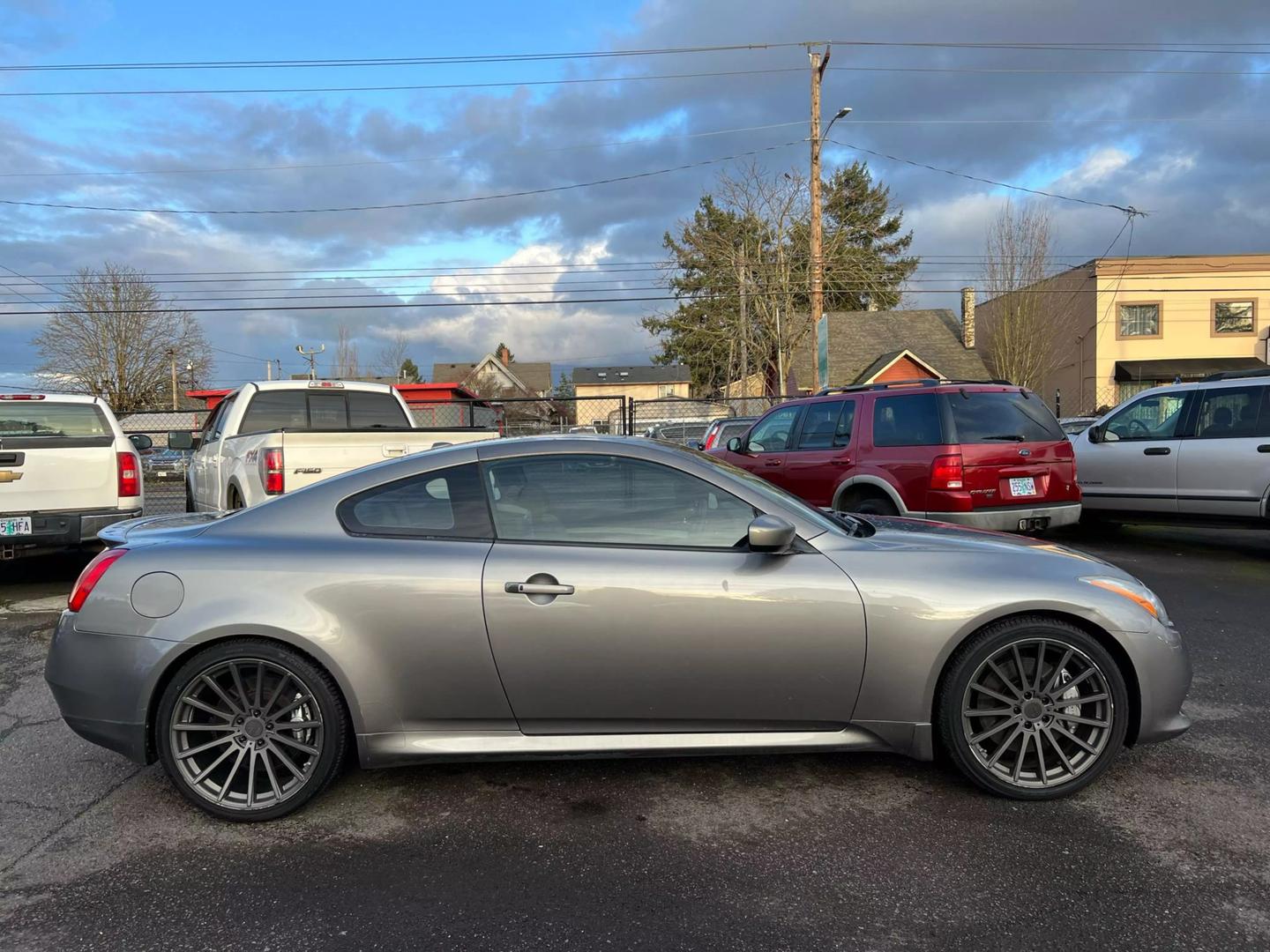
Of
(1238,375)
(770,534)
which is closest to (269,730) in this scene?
(770,534)

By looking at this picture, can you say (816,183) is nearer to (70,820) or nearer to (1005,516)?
(1005,516)

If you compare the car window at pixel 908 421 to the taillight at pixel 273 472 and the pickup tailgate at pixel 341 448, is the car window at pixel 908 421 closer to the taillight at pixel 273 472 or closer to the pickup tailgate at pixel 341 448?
the pickup tailgate at pixel 341 448

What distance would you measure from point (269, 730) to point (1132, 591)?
11.4 feet

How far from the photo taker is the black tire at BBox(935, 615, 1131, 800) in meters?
3.18

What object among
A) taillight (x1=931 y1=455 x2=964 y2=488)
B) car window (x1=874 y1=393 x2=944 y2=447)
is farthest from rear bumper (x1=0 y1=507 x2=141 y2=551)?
taillight (x1=931 y1=455 x2=964 y2=488)

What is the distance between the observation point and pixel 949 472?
23.2 ft

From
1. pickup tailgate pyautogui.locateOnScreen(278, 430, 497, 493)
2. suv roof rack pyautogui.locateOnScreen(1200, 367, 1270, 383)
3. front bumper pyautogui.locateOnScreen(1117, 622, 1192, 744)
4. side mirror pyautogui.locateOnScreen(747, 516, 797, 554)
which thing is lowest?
front bumper pyautogui.locateOnScreen(1117, 622, 1192, 744)

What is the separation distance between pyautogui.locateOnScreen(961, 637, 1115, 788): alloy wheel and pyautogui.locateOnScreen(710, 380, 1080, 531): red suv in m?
4.00

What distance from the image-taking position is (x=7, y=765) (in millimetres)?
3775

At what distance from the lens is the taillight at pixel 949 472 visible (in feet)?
23.2

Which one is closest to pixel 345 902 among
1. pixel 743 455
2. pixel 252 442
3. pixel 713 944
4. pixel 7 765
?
pixel 713 944

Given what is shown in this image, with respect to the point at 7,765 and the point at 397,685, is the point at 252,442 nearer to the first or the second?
the point at 7,765

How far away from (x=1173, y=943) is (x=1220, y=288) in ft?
121

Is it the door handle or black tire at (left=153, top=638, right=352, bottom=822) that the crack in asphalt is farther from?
the door handle
